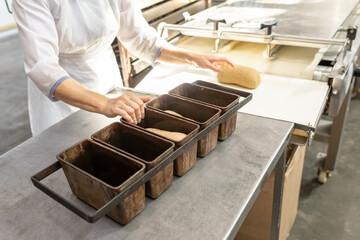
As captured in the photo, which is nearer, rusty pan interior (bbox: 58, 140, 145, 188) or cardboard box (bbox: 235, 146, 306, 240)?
rusty pan interior (bbox: 58, 140, 145, 188)

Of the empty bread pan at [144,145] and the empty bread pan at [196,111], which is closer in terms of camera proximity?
the empty bread pan at [144,145]

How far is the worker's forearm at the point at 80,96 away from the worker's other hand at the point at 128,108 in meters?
0.05

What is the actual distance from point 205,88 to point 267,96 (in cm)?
37

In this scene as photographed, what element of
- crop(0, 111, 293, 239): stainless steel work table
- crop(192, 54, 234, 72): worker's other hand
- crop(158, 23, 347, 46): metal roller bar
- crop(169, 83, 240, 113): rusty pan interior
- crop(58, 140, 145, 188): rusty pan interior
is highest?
crop(158, 23, 347, 46): metal roller bar

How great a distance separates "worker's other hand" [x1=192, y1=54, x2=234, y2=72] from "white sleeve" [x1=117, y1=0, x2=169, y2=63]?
0.22 m

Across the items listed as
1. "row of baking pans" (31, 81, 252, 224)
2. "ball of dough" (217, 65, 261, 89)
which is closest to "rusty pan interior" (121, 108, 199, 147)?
"row of baking pans" (31, 81, 252, 224)

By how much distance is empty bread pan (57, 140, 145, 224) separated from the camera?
0.75 m

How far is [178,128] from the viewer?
3.20ft

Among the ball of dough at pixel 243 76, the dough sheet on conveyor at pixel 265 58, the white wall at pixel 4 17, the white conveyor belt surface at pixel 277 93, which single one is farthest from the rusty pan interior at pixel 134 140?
the white wall at pixel 4 17

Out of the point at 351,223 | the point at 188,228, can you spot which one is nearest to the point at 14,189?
the point at 188,228

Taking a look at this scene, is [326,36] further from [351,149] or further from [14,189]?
[14,189]

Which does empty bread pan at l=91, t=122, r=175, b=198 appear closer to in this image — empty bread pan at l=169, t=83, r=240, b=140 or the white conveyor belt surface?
empty bread pan at l=169, t=83, r=240, b=140

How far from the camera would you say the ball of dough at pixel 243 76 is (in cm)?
144

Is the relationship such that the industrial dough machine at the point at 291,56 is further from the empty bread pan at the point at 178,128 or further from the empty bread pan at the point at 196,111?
the empty bread pan at the point at 178,128
